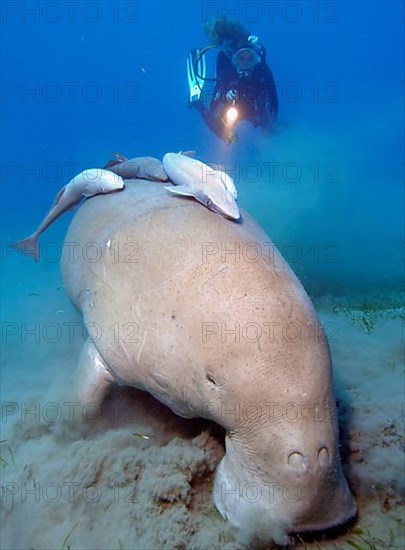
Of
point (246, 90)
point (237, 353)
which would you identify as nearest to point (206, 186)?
point (237, 353)

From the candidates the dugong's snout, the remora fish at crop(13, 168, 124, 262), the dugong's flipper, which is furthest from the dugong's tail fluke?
the dugong's snout

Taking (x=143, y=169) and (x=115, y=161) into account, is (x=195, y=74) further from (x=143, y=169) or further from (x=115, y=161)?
(x=143, y=169)

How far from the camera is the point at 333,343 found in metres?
5.61

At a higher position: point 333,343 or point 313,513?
point 313,513

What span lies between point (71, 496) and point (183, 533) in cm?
85

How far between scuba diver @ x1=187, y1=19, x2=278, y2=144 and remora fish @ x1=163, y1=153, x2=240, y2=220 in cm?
772

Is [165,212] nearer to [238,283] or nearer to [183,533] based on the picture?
[238,283]

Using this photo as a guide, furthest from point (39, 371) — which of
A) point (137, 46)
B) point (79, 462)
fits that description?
point (137, 46)

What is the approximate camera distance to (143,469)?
3164 millimetres

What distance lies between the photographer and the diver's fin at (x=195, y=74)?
1155cm

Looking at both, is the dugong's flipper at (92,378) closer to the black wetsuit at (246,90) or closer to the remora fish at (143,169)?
the remora fish at (143,169)

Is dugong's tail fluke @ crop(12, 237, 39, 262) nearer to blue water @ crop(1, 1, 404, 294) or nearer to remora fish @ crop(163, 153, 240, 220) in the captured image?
remora fish @ crop(163, 153, 240, 220)

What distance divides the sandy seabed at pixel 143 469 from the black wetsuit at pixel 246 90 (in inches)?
304

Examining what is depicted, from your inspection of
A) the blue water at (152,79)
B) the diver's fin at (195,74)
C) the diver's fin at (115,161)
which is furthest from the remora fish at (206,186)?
the blue water at (152,79)
